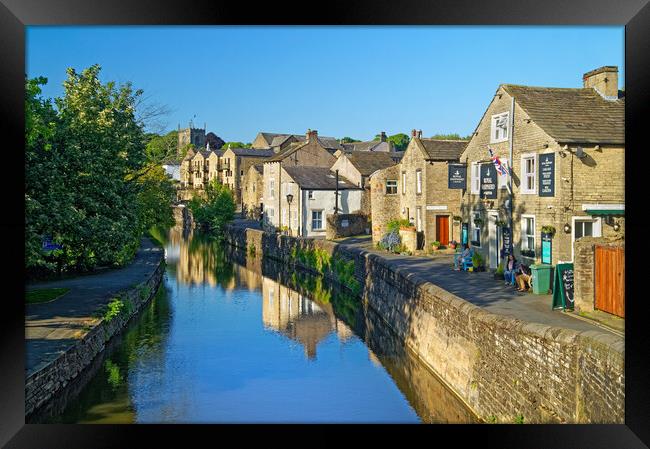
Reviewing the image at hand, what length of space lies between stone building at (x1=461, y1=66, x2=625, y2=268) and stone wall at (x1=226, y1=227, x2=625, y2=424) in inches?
188

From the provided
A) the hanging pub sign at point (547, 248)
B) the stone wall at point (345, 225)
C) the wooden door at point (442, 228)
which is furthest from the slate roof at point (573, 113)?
the stone wall at point (345, 225)

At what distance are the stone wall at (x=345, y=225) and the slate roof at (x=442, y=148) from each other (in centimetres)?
963

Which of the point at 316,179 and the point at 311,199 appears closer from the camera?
the point at 311,199

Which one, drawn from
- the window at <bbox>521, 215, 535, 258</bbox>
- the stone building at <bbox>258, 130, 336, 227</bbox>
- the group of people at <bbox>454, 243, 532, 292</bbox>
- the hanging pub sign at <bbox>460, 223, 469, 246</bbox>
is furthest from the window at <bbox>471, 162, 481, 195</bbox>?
the stone building at <bbox>258, 130, 336, 227</bbox>

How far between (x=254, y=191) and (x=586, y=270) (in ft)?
164

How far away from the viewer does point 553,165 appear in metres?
19.3

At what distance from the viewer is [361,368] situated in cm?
1681

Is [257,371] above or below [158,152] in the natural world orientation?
below

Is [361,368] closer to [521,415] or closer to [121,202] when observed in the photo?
[521,415]

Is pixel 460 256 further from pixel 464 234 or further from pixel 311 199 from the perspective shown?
pixel 311 199

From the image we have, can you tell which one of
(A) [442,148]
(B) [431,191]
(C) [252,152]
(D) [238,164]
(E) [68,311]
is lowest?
(E) [68,311]

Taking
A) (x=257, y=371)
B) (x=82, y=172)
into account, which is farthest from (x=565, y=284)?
(x=82, y=172)

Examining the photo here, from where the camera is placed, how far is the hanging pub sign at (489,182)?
22453 millimetres

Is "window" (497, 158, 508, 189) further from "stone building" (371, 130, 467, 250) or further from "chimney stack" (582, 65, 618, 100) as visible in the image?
"stone building" (371, 130, 467, 250)
